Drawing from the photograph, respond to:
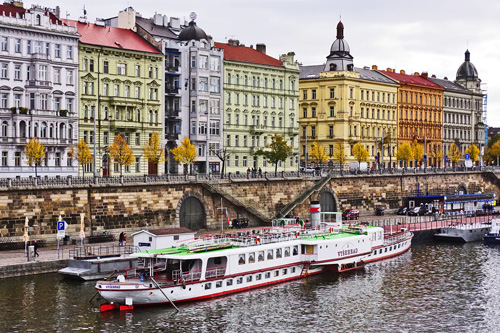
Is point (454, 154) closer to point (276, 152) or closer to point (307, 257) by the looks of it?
point (276, 152)

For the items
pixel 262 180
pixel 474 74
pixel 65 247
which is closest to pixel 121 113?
pixel 262 180

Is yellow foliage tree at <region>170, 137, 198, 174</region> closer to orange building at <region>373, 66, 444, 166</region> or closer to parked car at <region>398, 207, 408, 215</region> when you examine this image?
parked car at <region>398, 207, 408, 215</region>

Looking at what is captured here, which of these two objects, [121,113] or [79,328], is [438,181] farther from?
[79,328]

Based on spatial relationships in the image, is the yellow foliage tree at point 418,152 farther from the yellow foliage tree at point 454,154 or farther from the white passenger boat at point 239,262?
the white passenger boat at point 239,262

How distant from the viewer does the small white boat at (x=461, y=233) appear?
8856 cm

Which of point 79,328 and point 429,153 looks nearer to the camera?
point 79,328

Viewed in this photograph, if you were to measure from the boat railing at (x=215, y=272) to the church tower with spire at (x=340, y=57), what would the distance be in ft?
265

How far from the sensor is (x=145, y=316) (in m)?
49.8

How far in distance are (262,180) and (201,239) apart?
109 feet

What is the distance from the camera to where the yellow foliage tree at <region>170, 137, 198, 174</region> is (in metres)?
94.7

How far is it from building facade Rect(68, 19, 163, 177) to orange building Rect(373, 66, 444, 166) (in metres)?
60.7

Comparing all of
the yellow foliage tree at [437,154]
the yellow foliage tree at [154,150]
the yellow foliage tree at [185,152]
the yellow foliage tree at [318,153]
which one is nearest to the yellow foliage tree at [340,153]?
the yellow foliage tree at [318,153]

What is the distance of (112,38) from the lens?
95.8 m

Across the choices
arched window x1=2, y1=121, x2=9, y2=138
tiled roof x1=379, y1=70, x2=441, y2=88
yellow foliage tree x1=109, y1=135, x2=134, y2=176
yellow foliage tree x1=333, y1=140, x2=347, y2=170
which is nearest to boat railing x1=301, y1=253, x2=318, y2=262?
yellow foliage tree x1=109, y1=135, x2=134, y2=176
